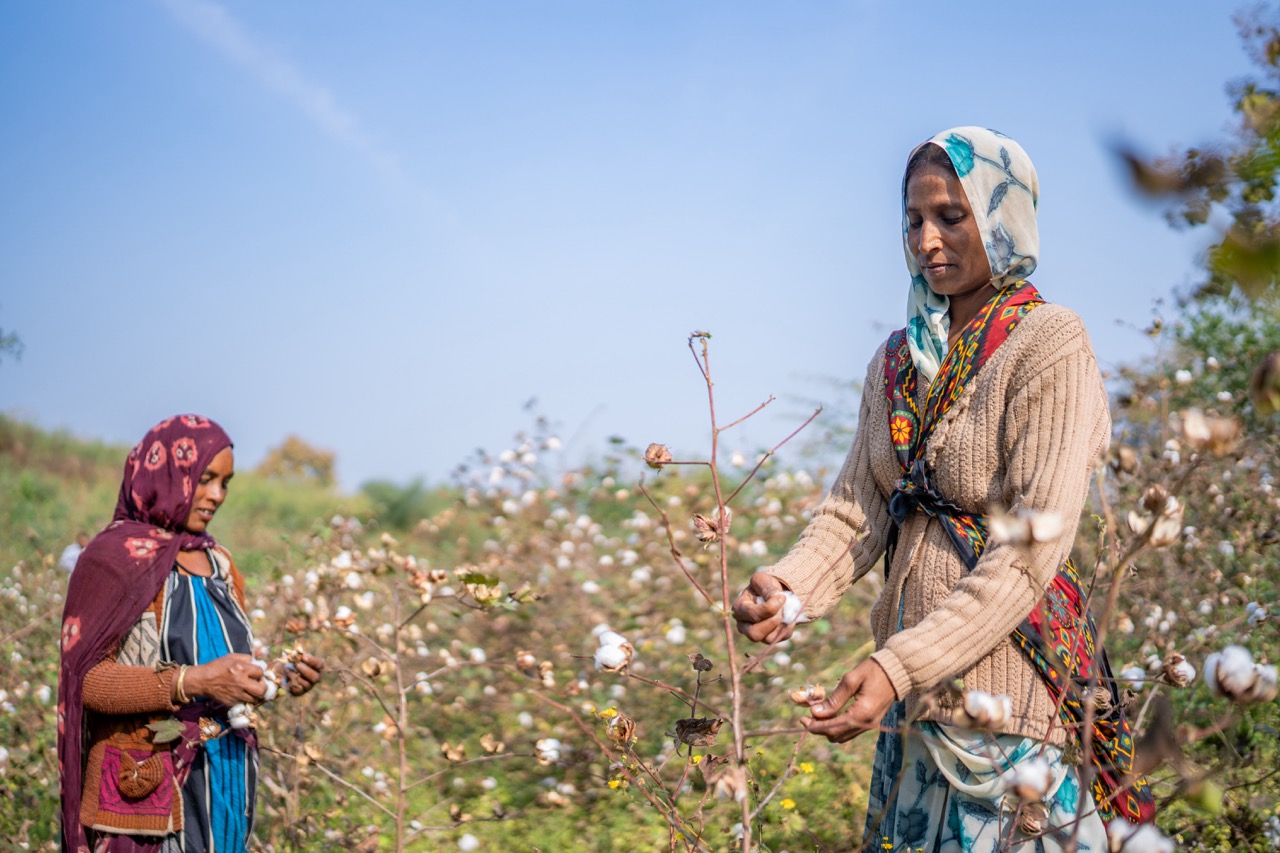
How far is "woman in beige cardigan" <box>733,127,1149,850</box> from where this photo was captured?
136 cm

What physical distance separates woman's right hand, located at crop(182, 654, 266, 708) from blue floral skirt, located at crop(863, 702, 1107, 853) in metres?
1.23

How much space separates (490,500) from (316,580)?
7.00 ft

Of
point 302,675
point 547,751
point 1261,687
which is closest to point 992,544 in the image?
point 1261,687

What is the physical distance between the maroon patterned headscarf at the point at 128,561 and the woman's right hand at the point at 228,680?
23cm

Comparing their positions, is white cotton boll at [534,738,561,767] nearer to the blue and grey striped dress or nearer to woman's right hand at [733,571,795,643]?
the blue and grey striped dress

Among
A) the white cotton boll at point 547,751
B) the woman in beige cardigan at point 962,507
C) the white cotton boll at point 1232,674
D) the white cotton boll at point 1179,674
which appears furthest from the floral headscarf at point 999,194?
the white cotton boll at point 547,751

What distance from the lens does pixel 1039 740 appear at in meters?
1.45

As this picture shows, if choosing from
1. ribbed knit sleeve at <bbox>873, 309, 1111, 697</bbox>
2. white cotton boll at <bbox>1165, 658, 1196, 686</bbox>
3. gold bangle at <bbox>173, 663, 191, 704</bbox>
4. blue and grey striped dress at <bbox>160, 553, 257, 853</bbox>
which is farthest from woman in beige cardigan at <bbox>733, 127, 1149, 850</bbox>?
blue and grey striped dress at <bbox>160, 553, 257, 853</bbox>

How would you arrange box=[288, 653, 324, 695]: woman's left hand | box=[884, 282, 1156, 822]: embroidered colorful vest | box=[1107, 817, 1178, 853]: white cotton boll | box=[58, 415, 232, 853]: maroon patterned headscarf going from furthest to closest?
box=[58, 415, 232, 853]: maroon patterned headscarf
box=[288, 653, 324, 695]: woman's left hand
box=[884, 282, 1156, 822]: embroidered colorful vest
box=[1107, 817, 1178, 853]: white cotton boll

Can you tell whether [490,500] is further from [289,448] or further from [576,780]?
[289,448]

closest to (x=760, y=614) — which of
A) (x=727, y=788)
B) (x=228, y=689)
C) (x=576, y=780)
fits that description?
(x=727, y=788)

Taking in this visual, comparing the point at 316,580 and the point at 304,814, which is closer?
the point at 304,814

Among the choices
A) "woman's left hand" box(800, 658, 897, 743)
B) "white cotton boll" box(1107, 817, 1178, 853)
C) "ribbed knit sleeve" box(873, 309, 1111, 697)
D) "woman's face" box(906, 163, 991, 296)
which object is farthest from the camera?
"woman's face" box(906, 163, 991, 296)

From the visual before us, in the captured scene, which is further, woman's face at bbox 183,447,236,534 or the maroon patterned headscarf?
woman's face at bbox 183,447,236,534
